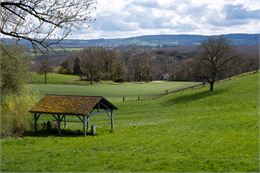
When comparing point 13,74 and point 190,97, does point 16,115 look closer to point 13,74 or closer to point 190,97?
point 13,74

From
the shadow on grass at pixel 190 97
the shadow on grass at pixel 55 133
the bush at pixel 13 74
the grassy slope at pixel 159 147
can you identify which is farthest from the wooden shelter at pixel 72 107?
the shadow on grass at pixel 190 97

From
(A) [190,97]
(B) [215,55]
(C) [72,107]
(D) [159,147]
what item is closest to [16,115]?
(C) [72,107]

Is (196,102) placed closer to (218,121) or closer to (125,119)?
(125,119)

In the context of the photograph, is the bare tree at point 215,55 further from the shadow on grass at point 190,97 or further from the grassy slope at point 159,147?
the grassy slope at point 159,147

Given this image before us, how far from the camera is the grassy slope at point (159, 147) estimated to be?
665 inches

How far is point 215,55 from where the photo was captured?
60656mm

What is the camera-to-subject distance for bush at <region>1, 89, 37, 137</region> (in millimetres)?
33406

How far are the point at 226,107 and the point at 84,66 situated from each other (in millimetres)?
76362

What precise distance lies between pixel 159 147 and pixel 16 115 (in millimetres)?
15583

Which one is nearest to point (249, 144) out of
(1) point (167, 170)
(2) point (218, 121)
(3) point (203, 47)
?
(1) point (167, 170)

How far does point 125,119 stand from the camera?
46406 millimetres

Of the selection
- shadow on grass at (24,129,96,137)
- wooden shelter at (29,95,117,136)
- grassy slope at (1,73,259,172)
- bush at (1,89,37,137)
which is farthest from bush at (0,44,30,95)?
grassy slope at (1,73,259,172)

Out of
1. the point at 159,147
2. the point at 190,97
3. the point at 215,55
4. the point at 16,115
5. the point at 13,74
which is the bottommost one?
the point at 190,97

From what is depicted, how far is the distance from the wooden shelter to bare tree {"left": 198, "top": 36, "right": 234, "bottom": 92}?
26922 mm
